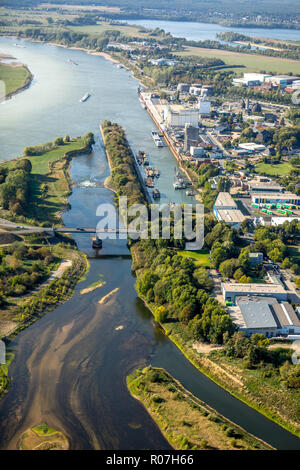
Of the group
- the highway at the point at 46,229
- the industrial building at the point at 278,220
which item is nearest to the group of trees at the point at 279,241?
the industrial building at the point at 278,220

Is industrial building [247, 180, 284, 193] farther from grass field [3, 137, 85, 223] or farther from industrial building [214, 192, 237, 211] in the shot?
grass field [3, 137, 85, 223]

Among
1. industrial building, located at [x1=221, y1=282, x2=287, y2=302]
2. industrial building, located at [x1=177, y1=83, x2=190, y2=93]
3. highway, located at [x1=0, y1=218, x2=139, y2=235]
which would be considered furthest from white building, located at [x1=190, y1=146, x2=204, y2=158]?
industrial building, located at [x1=177, y1=83, x2=190, y2=93]

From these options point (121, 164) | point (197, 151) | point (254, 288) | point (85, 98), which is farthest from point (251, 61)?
point (254, 288)

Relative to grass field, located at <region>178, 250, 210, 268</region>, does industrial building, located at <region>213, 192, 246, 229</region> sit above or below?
above

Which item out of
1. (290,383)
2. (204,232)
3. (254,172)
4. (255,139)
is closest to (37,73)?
(255,139)

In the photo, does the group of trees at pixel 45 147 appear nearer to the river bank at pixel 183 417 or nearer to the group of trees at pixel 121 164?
the group of trees at pixel 121 164

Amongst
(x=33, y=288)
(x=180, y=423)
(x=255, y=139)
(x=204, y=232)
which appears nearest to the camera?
(x=180, y=423)

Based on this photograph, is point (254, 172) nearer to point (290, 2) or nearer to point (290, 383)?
point (290, 383)

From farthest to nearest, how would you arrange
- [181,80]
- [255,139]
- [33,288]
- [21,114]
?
[181,80], [21,114], [255,139], [33,288]
